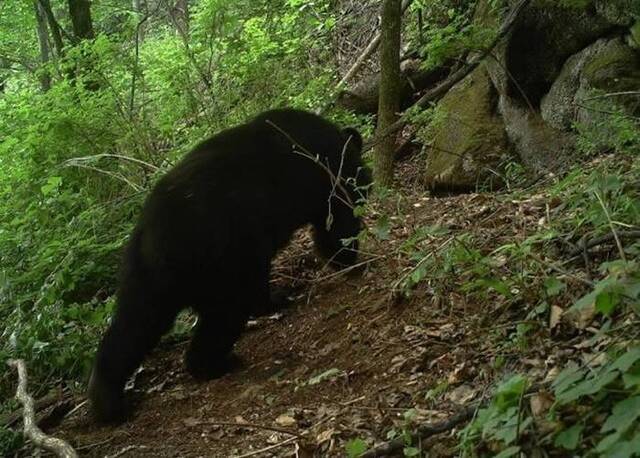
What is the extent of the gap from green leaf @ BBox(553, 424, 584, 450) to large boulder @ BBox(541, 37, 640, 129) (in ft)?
13.4

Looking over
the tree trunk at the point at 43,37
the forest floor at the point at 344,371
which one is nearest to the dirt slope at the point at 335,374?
the forest floor at the point at 344,371

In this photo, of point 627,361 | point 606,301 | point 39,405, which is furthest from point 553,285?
point 39,405

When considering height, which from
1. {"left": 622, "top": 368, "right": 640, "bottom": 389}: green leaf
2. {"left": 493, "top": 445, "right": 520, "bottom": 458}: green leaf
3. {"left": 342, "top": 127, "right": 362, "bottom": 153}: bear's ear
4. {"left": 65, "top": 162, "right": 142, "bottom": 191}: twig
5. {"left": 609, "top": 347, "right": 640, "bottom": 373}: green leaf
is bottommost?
{"left": 493, "top": 445, "right": 520, "bottom": 458}: green leaf

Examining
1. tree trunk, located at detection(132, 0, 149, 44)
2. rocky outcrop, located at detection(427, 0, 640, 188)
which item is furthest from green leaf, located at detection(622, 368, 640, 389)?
tree trunk, located at detection(132, 0, 149, 44)

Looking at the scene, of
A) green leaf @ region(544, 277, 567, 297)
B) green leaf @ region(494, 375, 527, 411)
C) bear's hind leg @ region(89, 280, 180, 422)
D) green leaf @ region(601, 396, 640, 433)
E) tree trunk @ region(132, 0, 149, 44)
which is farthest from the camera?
tree trunk @ region(132, 0, 149, 44)

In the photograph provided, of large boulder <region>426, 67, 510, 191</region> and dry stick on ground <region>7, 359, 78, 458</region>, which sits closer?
dry stick on ground <region>7, 359, 78, 458</region>

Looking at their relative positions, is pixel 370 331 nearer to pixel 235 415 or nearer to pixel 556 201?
pixel 235 415

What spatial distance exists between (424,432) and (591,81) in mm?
4796

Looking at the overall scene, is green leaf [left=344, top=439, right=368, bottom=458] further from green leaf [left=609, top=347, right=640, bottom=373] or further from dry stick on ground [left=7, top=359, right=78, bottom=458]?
dry stick on ground [left=7, top=359, right=78, bottom=458]

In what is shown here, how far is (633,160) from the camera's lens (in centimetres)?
484

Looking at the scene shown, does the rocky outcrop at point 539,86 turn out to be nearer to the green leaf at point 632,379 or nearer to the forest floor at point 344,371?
the forest floor at point 344,371

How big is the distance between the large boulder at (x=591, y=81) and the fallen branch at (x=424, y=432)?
3729mm

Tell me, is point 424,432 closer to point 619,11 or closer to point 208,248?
point 208,248

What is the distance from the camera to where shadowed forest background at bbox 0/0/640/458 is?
10.4ft
